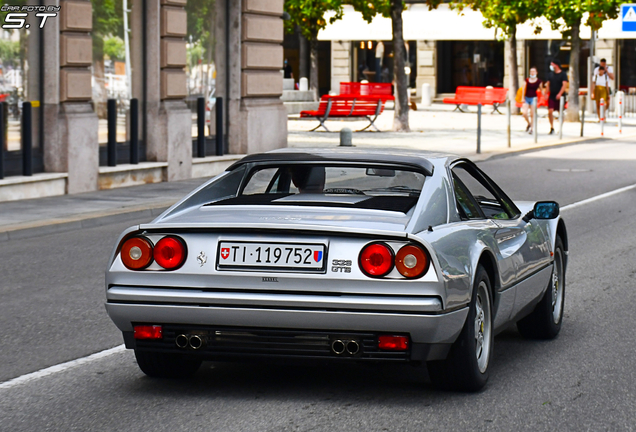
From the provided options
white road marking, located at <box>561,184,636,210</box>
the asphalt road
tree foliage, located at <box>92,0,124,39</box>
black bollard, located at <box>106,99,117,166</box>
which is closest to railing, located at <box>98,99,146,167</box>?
black bollard, located at <box>106,99,117,166</box>

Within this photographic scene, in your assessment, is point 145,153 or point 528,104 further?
point 528,104

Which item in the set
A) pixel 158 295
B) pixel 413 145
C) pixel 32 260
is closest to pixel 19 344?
pixel 158 295

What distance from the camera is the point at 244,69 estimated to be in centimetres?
2272

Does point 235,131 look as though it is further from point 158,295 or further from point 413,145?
point 158,295

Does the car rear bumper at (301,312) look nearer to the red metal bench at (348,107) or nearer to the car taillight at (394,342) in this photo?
the car taillight at (394,342)

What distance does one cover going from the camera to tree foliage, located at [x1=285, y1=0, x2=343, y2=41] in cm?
4434

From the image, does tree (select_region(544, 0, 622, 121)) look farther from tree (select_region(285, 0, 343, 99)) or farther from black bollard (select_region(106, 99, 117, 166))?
black bollard (select_region(106, 99, 117, 166))

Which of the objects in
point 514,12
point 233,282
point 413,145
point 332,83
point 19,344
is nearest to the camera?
point 233,282

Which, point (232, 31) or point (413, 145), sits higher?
point (232, 31)

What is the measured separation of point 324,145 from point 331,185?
65.0 ft

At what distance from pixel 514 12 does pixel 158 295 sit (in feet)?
115

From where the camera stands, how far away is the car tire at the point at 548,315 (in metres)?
7.19

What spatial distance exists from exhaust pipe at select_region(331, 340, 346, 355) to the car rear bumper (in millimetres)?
69

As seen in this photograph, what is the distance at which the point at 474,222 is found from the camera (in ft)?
20.1
